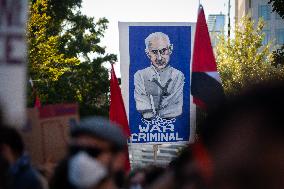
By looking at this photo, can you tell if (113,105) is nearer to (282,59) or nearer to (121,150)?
(121,150)

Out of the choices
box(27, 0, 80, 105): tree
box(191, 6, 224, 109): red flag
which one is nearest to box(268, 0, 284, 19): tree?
box(27, 0, 80, 105): tree

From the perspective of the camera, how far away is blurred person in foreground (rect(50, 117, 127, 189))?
106 inches

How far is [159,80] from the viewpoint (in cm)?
1065

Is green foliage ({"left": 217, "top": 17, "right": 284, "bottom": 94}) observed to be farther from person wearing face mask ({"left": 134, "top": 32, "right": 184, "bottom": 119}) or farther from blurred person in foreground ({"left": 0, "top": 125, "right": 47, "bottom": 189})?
blurred person in foreground ({"left": 0, "top": 125, "right": 47, "bottom": 189})

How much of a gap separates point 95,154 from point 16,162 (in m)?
0.67

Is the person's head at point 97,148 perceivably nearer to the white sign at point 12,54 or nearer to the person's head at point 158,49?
the white sign at point 12,54

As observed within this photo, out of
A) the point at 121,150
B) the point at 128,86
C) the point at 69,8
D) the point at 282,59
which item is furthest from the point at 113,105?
the point at 69,8

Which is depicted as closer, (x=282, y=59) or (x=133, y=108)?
(x=133, y=108)

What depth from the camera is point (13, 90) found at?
2.76 m

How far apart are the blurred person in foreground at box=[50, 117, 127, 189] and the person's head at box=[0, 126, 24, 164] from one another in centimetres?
45

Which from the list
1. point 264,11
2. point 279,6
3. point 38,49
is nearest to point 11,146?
point 279,6

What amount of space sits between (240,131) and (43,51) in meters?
19.8

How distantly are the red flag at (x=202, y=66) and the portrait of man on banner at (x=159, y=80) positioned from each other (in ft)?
7.67

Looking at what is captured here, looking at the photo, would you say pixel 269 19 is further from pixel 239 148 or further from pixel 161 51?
pixel 239 148
